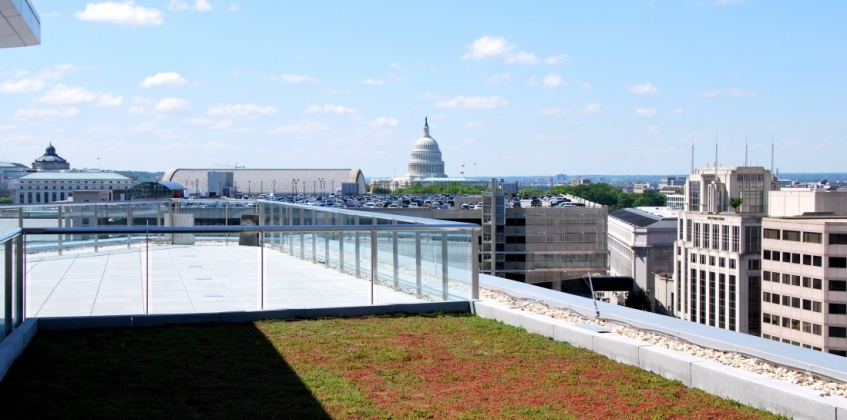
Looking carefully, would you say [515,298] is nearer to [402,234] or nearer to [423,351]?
[402,234]

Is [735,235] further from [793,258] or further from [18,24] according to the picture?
[18,24]

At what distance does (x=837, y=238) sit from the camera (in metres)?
62.6

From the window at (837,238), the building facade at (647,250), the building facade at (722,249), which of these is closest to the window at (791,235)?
the window at (837,238)

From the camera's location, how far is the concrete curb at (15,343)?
6816 millimetres

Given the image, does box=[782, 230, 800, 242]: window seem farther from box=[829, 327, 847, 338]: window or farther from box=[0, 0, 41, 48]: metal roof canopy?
box=[0, 0, 41, 48]: metal roof canopy

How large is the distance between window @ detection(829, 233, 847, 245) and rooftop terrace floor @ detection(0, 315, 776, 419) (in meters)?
60.8

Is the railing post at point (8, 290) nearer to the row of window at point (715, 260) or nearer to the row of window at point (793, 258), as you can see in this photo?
the row of window at point (793, 258)

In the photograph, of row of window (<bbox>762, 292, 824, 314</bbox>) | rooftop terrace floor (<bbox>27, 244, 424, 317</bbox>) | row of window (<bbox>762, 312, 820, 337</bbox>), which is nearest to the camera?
rooftop terrace floor (<bbox>27, 244, 424, 317</bbox>)

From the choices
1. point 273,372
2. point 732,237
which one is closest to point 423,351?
point 273,372

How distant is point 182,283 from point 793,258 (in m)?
65.5

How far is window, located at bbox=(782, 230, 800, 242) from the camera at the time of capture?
6669 cm

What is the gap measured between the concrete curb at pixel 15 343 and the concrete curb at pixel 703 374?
15.8 ft

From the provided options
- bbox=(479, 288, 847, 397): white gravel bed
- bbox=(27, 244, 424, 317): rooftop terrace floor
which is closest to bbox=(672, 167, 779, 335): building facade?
bbox=(479, 288, 847, 397): white gravel bed

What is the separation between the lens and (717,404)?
6.10 meters
